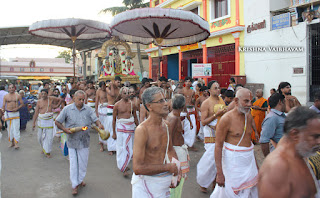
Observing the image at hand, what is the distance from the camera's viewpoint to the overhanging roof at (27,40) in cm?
1661

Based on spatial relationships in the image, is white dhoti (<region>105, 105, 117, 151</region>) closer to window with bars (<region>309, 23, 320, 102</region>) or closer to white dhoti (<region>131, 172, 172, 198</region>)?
white dhoti (<region>131, 172, 172, 198</region>)

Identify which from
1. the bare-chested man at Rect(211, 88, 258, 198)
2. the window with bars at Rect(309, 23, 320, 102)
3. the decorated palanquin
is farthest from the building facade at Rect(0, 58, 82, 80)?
the bare-chested man at Rect(211, 88, 258, 198)

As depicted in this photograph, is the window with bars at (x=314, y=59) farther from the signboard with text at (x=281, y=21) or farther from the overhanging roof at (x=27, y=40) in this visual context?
the overhanging roof at (x=27, y=40)

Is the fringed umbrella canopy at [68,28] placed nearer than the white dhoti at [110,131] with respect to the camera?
No

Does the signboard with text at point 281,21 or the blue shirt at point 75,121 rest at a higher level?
the signboard with text at point 281,21

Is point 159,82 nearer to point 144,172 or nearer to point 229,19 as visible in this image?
point 144,172

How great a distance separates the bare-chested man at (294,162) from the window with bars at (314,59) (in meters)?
9.58

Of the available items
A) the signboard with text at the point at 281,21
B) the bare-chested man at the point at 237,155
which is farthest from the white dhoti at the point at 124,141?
the signboard with text at the point at 281,21

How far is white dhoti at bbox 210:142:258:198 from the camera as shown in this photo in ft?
10.5

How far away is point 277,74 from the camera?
11562 mm

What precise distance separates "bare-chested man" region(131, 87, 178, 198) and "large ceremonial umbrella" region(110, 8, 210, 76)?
4566mm

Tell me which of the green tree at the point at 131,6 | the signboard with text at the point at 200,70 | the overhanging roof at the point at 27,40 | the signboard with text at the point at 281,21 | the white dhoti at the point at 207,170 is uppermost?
the green tree at the point at 131,6

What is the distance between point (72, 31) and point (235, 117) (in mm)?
9022

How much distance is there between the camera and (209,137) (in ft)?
15.8
